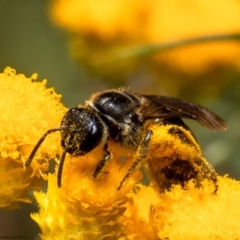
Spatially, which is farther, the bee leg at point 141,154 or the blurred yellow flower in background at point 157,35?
the blurred yellow flower in background at point 157,35

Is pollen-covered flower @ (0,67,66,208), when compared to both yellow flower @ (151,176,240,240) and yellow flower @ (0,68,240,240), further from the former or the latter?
yellow flower @ (151,176,240,240)

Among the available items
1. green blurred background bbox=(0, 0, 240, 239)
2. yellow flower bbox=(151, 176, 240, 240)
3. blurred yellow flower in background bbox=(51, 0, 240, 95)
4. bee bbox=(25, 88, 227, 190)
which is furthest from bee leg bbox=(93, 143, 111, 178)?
blurred yellow flower in background bbox=(51, 0, 240, 95)

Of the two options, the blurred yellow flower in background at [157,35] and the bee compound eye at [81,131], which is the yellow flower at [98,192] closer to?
the bee compound eye at [81,131]

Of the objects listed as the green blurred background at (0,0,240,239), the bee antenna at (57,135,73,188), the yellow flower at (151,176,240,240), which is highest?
the green blurred background at (0,0,240,239)

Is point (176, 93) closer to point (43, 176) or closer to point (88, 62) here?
point (88, 62)

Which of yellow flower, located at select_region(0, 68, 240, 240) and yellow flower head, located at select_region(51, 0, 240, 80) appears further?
yellow flower head, located at select_region(51, 0, 240, 80)

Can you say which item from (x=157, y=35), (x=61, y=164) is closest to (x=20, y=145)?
(x=61, y=164)

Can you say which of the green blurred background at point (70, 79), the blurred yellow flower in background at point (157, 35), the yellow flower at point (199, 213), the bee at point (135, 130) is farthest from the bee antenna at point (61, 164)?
the blurred yellow flower in background at point (157, 35)

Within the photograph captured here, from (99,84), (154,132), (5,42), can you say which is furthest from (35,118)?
(5,42)
